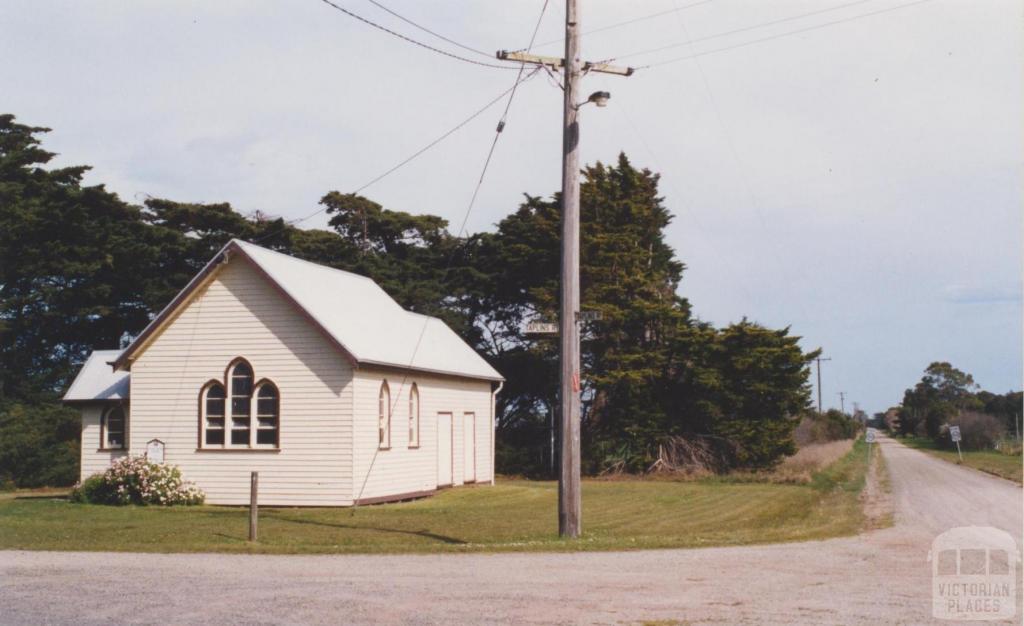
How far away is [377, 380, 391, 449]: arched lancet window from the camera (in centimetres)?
2680

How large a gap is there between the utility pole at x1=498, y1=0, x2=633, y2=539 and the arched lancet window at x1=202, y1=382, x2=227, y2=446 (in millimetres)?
11746

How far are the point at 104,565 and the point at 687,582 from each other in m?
7.87

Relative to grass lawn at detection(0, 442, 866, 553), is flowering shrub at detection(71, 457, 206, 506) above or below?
above

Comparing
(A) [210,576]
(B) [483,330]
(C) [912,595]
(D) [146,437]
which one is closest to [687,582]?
(C) [912,595]

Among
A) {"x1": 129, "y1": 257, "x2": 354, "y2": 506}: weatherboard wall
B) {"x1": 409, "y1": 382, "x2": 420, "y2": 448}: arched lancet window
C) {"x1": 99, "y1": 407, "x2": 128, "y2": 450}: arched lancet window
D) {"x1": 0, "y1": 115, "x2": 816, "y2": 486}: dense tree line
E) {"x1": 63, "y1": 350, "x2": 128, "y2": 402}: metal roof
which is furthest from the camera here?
{"x1": 0, "y1": 115, "x2": 816, "y2": 486}: dense tree line

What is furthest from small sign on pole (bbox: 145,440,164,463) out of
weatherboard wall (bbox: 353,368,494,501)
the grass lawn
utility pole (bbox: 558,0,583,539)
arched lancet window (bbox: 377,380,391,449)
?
utility pole (bbox: 558,0,583,539)

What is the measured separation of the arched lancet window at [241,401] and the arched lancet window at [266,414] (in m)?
0.23

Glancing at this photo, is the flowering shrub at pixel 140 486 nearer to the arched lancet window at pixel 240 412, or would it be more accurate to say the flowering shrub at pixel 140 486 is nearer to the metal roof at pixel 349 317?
the arched lancet window at pixel 240 412

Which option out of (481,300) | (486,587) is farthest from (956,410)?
(486,587)

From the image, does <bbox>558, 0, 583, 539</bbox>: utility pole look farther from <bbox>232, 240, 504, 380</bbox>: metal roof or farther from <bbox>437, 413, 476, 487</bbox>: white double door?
<bbox>437, 413, 476, 487</bbox>: white double door

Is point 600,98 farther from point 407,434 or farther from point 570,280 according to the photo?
point 407,434

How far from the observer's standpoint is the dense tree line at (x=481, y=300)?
41406 millimetres

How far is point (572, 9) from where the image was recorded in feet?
59.4

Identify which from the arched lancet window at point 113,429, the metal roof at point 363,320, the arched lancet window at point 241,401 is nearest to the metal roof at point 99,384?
the arched lancet window at point 113,429
